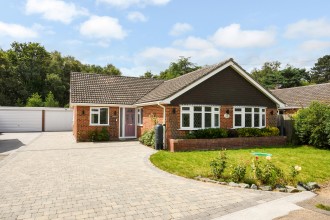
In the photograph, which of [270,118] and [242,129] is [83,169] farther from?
[270,118]

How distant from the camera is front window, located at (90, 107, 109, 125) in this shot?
65.3ft

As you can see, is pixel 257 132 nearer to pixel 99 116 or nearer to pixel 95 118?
pixel 99 116

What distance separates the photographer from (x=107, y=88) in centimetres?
2228

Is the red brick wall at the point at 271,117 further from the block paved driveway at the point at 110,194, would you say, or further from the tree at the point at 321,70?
the tree at the point at 321,70

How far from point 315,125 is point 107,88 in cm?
1614

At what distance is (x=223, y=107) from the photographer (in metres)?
18.1

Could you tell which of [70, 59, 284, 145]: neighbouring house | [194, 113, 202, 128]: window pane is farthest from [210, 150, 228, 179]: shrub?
[194, 113, 202, 128]: window pane

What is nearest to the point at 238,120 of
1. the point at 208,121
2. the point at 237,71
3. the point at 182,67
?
the point at 208,121

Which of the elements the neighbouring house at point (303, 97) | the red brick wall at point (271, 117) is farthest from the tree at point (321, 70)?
the red brick wall at point (271, 117)

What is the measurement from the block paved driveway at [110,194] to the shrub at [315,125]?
11433 mm

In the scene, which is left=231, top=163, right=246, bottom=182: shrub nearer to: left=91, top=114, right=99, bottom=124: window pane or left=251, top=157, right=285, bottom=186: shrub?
left=251, top=157, right=285, bottom=186: shrub

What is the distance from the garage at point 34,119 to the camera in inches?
1216

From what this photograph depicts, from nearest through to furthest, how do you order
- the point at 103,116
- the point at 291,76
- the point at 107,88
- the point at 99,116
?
the point at 99,116, the point at 103,116, the point at 107,88, the point at 291,76

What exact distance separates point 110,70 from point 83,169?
5143 cm
